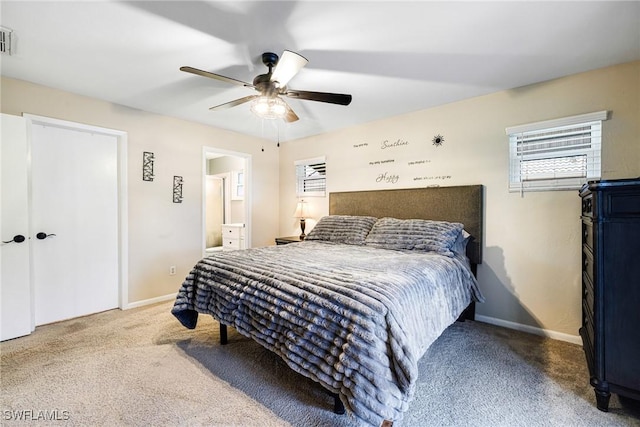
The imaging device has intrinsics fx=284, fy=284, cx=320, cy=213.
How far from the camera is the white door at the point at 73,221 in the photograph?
9.28 feet

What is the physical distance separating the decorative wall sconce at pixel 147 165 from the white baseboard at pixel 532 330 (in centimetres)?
411

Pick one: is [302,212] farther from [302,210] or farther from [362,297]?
[362,297]

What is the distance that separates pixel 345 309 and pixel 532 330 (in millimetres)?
2333

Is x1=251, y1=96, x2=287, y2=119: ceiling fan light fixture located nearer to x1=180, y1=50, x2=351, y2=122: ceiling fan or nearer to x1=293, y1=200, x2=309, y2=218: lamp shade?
x1=180, y1=50, x2=351, y2=122: ceiling fan

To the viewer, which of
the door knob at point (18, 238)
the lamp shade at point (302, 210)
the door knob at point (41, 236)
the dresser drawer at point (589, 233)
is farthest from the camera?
the lamp shade at point (302, 210)

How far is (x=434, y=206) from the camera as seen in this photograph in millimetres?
3193

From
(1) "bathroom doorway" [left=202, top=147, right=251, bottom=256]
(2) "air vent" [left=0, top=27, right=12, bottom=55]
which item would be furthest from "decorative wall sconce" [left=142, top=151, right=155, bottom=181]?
(1) "bathroom doorway" [left=202, top=147, right=251, bottom=256]

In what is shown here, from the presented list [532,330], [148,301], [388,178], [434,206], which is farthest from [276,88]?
[532,330]

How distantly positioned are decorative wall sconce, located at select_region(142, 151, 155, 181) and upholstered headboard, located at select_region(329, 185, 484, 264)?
2472mm

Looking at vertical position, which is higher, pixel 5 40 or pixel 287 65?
pixel 5 40

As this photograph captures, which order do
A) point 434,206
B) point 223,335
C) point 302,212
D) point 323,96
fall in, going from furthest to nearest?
1. point 302,212
2. point 434,206
3. point 223,335
4. point 323,96

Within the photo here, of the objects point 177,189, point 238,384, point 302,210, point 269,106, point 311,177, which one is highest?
point 269,106

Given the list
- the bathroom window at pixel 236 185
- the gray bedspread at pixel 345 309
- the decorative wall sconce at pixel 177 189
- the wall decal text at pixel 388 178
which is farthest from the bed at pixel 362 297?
the bathroom window at pixel 236 185

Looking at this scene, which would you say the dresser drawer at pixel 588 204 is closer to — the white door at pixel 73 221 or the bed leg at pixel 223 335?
the bed leg at pixel 223 335
